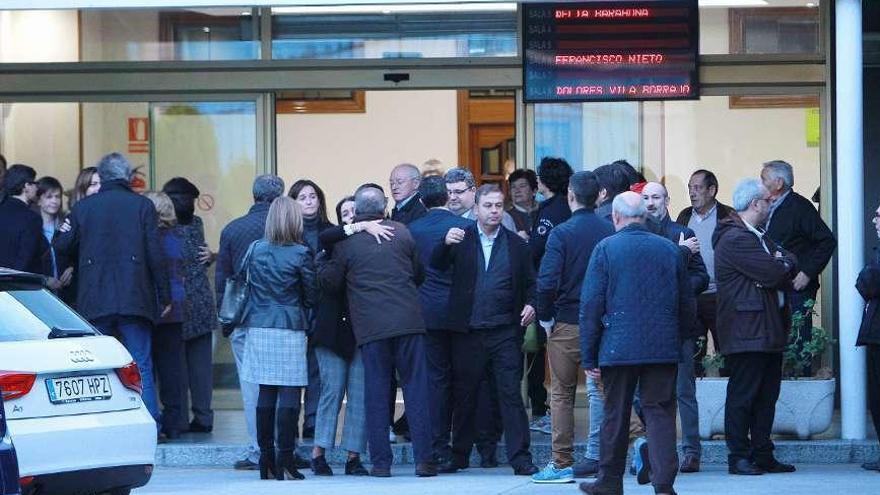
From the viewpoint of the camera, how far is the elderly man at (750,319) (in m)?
11.1

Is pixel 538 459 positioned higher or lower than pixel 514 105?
lower

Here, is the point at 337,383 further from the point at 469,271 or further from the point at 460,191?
the point at 460,191

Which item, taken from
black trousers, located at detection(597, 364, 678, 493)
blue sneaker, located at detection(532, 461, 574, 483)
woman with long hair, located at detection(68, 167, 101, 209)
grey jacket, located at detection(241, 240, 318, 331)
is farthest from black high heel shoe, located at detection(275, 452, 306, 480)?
woman with long hair, located at detection(68, 167, 101, 209)

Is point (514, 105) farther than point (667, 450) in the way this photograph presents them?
Yes

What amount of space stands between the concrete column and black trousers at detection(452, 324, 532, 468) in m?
2.25

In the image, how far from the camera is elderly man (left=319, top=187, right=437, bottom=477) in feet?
37.2

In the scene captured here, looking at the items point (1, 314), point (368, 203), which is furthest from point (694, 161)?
point (1, 314)

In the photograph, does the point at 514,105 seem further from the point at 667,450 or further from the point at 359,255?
the point at 667,450

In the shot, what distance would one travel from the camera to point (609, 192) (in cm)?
1156

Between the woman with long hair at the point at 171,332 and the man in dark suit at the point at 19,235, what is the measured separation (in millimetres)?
844

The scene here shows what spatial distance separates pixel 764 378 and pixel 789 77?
364 centimetres

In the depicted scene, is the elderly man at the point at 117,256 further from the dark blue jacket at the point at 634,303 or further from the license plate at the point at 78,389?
the dark blue jacket at the point at 634,303

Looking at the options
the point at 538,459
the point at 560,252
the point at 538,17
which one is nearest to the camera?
the point at 560,252

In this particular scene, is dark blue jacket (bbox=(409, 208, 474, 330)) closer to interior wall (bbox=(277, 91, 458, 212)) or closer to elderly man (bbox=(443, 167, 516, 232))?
elderly man (bbox=(443, 167, 516, 232))
